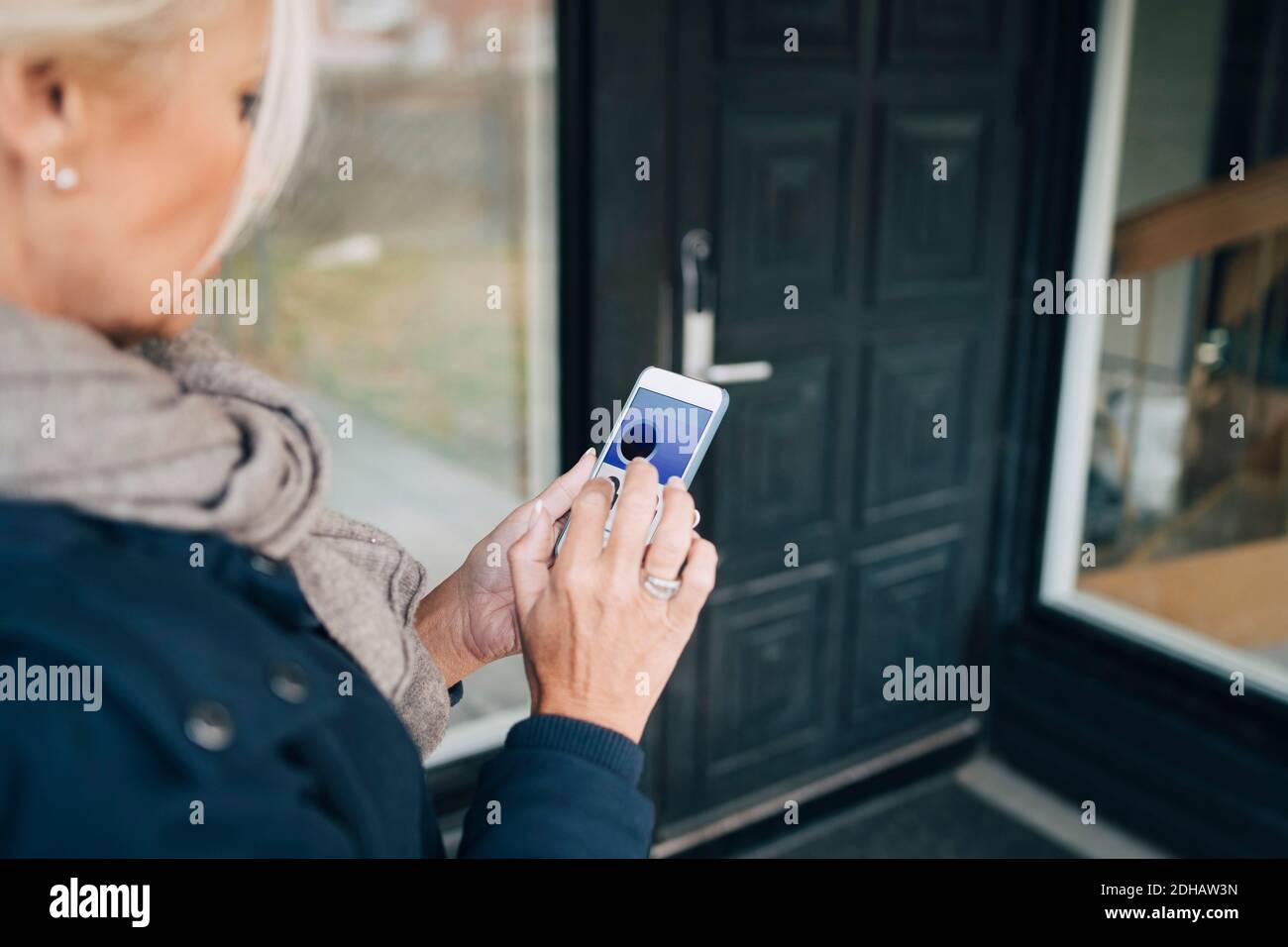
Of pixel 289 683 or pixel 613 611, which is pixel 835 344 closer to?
pixel 613 611

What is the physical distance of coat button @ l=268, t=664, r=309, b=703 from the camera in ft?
1.97

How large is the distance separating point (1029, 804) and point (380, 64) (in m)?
3.14

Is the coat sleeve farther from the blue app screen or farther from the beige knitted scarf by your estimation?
the blue app screen

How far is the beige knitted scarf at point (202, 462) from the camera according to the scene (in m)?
0.56

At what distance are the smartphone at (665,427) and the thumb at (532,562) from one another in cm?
13

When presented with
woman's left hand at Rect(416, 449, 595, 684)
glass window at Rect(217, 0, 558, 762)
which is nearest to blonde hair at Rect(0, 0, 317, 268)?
woman's left hand at Rect(416, 449, 595, 684)

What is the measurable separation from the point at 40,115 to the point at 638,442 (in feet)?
1.92

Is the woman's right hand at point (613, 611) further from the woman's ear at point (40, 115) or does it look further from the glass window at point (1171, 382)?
the glass window at point (1171, 382)

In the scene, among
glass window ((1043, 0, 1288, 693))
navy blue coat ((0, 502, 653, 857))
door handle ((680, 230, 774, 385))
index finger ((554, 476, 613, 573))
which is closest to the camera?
navy blue coat ((0, 502, 653, 857))

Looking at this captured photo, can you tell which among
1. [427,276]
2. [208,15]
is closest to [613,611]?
[208,15]

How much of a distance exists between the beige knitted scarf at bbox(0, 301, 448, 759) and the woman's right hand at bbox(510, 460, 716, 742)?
108 millimetres

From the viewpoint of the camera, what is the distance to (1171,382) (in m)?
2.75
